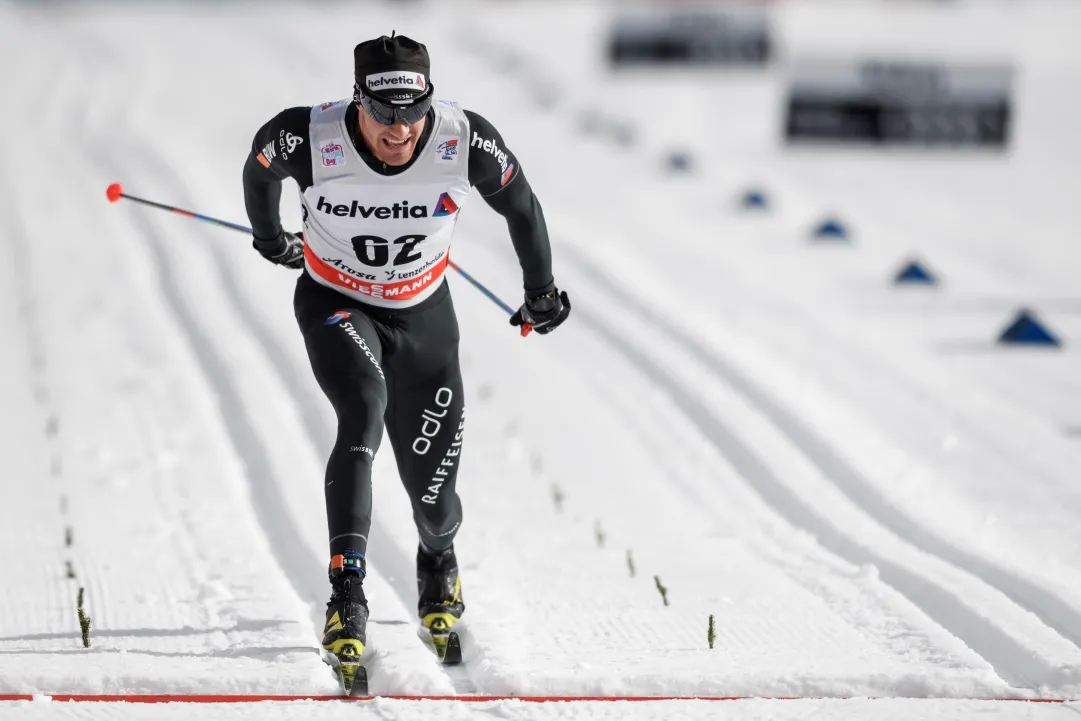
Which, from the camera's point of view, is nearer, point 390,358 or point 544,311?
point 390,358

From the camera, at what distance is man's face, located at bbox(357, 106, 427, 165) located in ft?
12.7

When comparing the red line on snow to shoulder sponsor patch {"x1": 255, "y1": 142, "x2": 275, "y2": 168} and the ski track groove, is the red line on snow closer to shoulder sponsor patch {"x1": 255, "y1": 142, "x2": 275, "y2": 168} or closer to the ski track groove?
the ski track groove

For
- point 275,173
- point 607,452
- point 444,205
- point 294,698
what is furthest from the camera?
point 607,452

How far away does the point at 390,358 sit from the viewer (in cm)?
420

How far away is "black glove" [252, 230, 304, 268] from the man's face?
71 centimetres

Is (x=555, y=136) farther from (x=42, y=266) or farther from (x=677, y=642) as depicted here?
(x=677, y=642)

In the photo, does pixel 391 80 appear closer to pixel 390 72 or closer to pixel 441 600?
pixel 390 72

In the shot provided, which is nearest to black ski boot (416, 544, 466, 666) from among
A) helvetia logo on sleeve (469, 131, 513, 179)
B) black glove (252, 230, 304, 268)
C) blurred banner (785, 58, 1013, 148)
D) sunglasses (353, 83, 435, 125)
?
black glove (252, 230, 304, 268)

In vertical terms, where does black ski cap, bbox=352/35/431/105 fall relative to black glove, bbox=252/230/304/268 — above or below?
above

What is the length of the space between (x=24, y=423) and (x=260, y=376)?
126 cm

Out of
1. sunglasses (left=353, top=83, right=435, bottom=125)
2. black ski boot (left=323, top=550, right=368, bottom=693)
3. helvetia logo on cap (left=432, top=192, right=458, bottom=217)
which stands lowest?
black ski boot (left=323, top=550, right=368, bottom=693)

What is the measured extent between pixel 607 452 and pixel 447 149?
2643mm

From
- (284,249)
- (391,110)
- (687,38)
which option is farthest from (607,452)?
(687,38)

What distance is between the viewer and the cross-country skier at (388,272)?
3.84 metres
